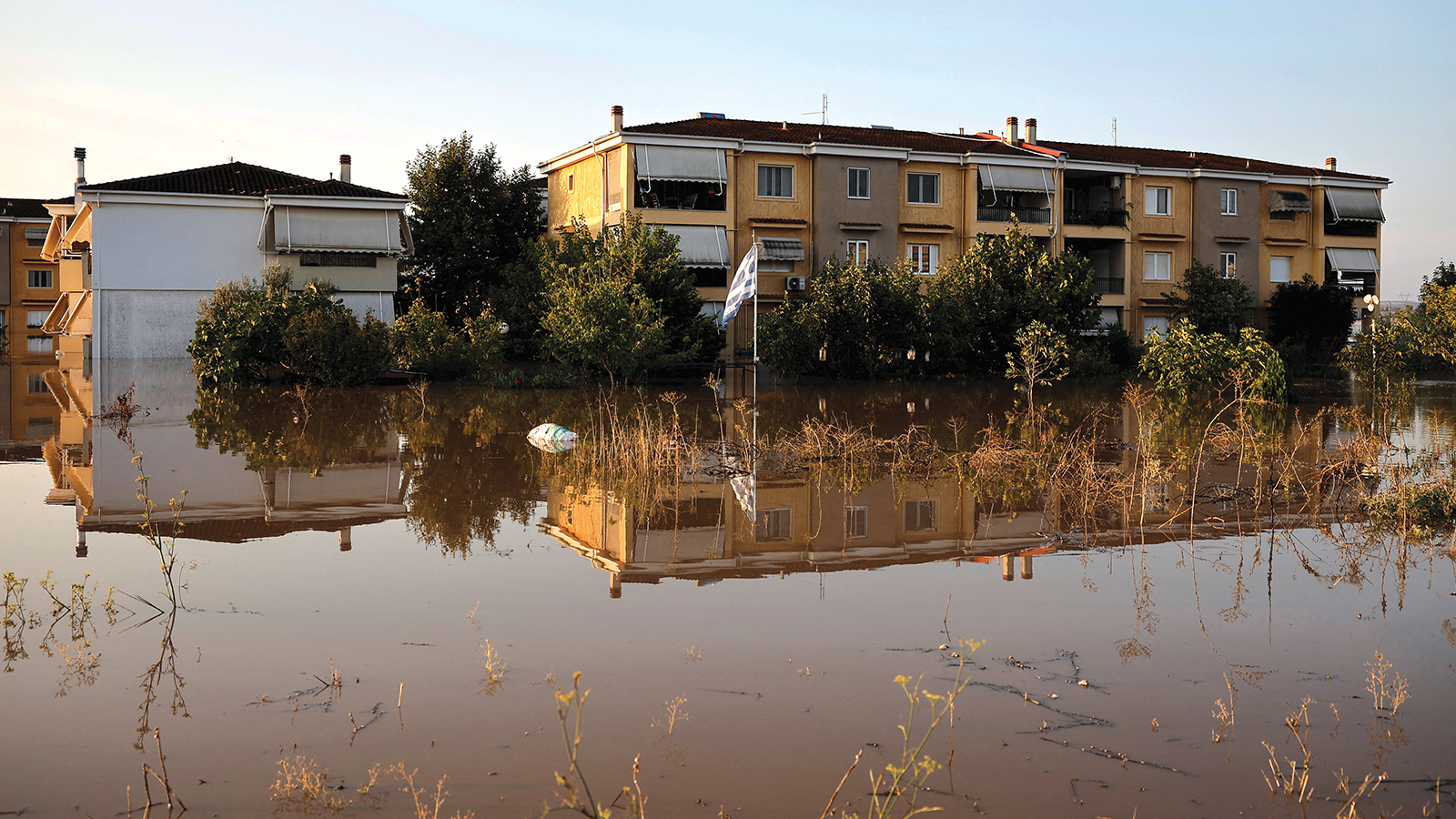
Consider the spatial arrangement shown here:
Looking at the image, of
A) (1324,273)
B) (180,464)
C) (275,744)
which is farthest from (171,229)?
(1324,273)

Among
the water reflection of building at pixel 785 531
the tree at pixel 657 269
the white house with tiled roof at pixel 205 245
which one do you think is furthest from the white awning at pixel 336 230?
the water reflection of building at pixel 785 531

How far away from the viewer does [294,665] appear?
675cm

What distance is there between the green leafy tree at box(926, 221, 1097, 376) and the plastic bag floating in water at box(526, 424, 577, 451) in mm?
19311

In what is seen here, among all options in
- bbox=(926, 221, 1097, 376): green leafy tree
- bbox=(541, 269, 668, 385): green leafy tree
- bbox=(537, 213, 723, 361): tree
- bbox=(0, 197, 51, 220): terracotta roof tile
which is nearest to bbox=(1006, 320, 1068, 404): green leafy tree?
bbox=(926, 221, 1097, 376): green leafy tree

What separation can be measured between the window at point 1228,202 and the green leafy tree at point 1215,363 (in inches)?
967

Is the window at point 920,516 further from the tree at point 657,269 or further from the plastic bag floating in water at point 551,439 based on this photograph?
the tree at point 657,269

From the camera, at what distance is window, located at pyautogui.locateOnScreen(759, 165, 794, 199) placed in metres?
42.4

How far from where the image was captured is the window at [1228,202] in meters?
49.8

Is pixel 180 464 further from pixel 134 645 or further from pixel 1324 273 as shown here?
pixel 1324 273

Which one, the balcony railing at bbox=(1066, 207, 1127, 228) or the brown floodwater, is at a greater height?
the balcony railing at bbox=(1066, 207, 1127, 228)

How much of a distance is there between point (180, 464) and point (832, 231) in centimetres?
3040

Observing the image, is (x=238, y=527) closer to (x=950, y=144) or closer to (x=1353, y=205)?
(x=950, y=144)

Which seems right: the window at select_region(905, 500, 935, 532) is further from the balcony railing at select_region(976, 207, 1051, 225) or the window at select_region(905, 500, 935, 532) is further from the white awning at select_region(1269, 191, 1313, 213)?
the white awning at select_region(1269, 191, 1313, 213)

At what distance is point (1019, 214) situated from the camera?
152 feet
